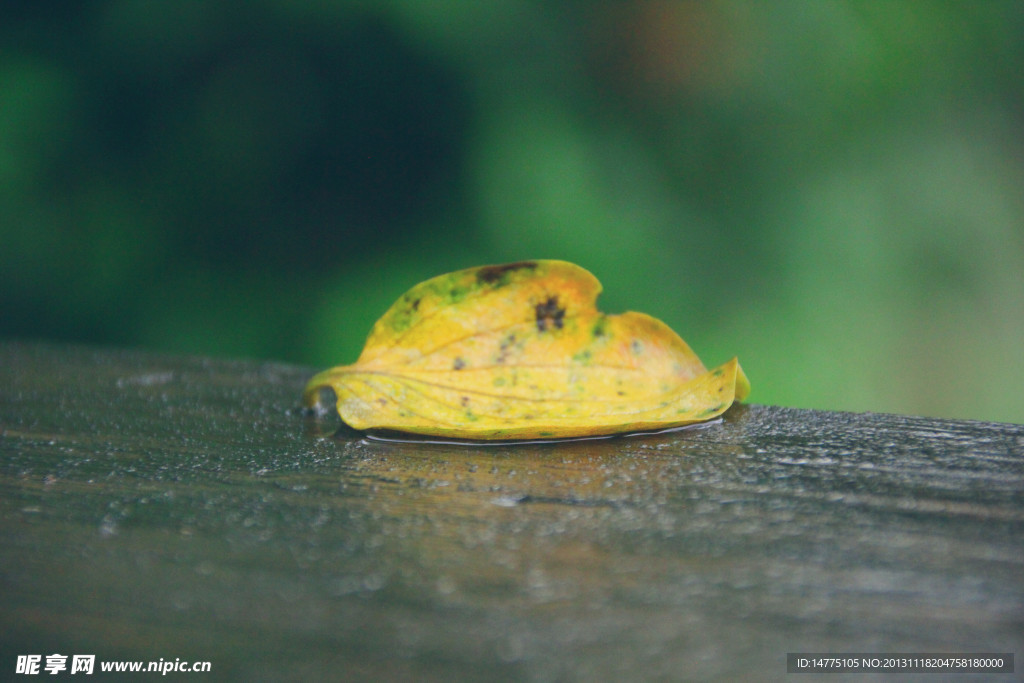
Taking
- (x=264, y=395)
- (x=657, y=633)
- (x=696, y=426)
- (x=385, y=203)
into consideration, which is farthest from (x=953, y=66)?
(x=657, y=633)

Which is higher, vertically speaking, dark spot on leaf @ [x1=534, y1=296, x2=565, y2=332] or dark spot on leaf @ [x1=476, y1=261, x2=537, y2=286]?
dark spot on leaf @ [x1=476, y1=261, x2=537, y2=286]

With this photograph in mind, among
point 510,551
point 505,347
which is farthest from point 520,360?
point 510,551

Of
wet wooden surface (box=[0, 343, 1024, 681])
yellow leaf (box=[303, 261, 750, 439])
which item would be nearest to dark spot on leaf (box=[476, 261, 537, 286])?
yellow leaf (box=[303, 261, 750, 439])

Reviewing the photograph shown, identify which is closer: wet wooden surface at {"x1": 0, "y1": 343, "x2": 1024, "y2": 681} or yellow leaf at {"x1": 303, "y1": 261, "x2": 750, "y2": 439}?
wet wooden surface at {"x1": 0, "y1": 343, "x2": 1024, "y2": 681}

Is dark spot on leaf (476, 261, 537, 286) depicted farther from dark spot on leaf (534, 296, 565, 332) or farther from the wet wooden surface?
the wet wooden surface

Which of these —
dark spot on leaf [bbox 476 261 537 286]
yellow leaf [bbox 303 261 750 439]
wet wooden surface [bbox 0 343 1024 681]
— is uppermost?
dark spot on leaf [bbox 476 261 537 286]
